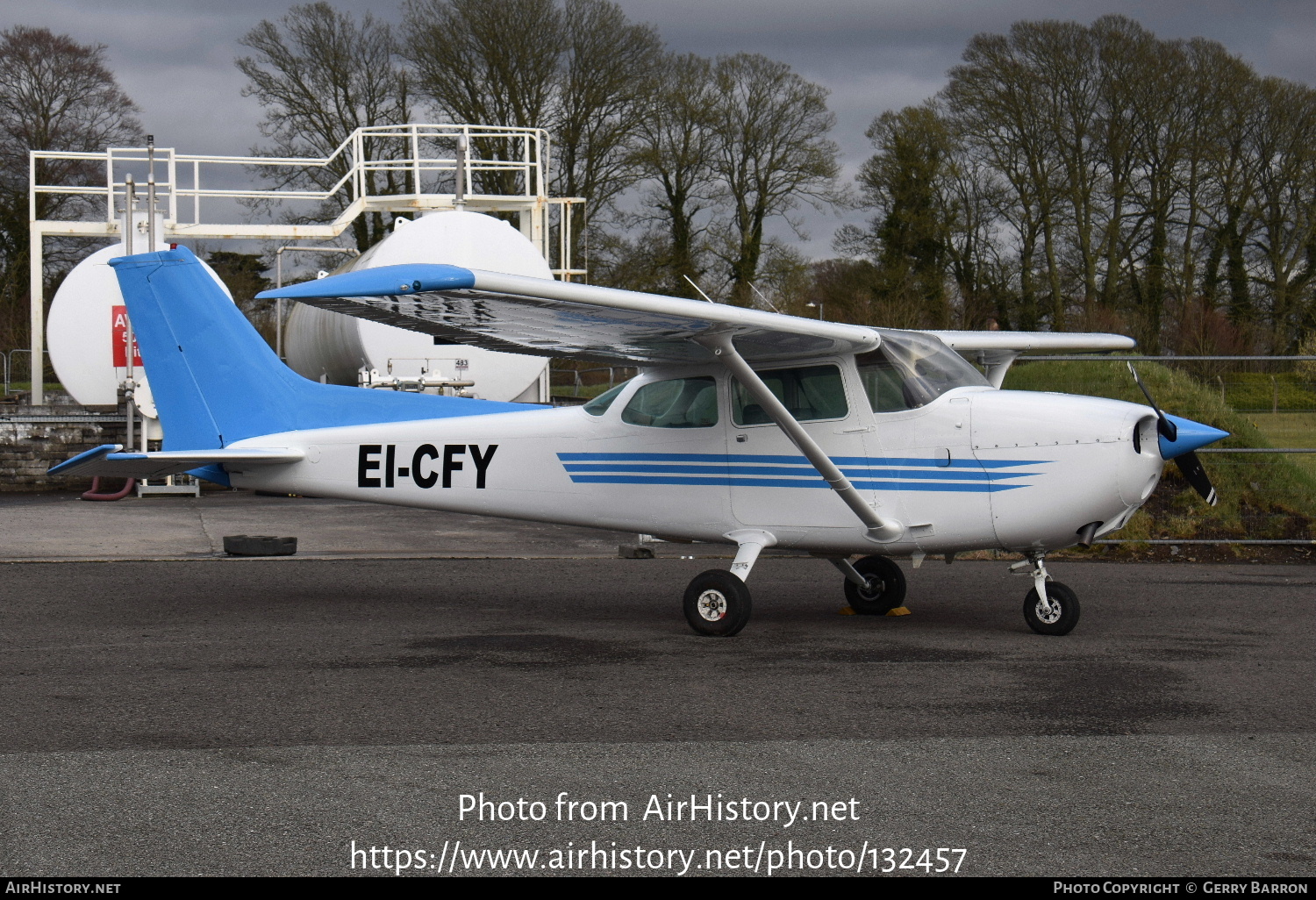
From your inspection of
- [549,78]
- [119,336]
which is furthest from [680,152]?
[119,336]

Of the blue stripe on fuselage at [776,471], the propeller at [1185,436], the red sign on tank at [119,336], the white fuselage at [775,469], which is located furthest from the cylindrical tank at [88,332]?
the propeller at [1185,436]

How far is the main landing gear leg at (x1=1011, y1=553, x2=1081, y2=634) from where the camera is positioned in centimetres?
774

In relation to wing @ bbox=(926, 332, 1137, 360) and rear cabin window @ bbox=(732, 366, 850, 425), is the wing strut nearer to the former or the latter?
rear cabin window @ bbox=(732, 366, 850, 425)

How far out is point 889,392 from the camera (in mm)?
7883

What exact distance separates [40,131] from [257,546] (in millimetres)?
32000

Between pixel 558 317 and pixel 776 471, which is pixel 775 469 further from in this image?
pixel 558 317

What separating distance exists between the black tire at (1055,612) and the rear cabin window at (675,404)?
229cm

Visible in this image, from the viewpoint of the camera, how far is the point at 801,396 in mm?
8086

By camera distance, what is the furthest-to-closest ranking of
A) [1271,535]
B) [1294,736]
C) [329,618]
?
[1271,535]
[329,618]
[1294,736]

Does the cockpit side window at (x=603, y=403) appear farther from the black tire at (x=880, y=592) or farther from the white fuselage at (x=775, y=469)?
the black tire at (x=880, y=592)

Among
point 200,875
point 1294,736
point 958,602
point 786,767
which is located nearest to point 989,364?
point 958,602

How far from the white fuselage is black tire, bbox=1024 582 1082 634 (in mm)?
375

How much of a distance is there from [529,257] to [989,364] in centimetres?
869

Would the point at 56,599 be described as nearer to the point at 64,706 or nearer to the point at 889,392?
the point at 64,706
